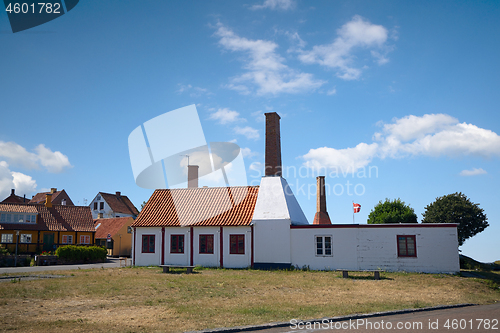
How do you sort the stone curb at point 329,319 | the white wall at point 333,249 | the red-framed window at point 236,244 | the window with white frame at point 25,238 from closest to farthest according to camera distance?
the stone curb at point 329,319 → the white wall at point 333,249 → the red-framed window at point 236,244 → the window with white frame at point 25,238

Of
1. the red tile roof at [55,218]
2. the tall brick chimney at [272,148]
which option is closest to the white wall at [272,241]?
the tall brick chimney at [272,148]

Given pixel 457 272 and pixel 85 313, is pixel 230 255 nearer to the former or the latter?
pixel 457 272

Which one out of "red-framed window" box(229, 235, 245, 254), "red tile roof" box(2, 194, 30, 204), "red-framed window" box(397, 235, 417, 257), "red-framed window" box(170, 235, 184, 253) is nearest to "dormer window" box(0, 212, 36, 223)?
"red-framed window" box(170, 235, 184, 253)

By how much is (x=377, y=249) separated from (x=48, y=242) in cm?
3286

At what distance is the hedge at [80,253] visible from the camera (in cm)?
3431

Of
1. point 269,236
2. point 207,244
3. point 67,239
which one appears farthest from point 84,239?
point 269,236

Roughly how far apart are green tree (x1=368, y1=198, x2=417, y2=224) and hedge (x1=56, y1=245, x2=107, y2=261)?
3120cm

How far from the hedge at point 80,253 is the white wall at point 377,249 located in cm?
2064

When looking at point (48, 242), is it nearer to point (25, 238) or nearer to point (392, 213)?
point (25, 238)

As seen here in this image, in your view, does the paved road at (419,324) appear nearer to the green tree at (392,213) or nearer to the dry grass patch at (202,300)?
the dry grass patch at (202,300)

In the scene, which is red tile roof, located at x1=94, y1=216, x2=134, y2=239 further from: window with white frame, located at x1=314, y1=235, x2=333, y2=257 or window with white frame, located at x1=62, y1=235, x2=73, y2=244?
window with white frame, located at x1=314, y1=235, x2=333, y2=257

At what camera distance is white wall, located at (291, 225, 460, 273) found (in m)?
22.5

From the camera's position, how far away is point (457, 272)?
22.3 m

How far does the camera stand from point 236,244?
26.3 metres
